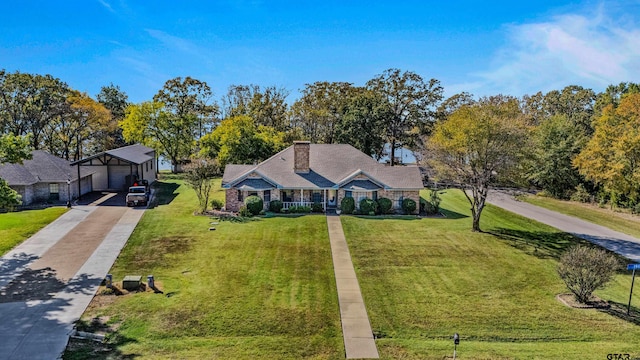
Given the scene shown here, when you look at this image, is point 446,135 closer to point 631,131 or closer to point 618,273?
point 618,273

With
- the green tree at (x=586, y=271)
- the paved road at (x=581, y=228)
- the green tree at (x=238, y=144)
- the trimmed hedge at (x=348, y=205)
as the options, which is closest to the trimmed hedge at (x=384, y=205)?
the trimmed hedge at (x=348, y=205)

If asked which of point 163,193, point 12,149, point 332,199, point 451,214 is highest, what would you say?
point 12,149

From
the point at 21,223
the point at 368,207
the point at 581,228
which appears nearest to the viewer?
the point at 21,223

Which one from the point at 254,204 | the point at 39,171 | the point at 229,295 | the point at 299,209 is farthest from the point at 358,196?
the point at 39,171

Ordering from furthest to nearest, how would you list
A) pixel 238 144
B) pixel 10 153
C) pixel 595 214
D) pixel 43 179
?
pixel 238 144
pixel 595 214
pixel 43 179
pixel 10 153

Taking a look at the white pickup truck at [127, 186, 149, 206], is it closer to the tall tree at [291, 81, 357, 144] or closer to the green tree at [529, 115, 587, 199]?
the tall tree at [291, 81, 357, 144]

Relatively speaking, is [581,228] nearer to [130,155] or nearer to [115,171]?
[130,155]

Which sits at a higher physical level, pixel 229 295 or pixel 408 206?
pixel 408 206

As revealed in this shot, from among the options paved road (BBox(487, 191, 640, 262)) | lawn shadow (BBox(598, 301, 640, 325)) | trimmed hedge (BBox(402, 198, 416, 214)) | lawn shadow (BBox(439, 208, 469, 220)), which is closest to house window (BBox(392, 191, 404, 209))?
trimmed hedge (BBox(402, 198, 416, 214))
